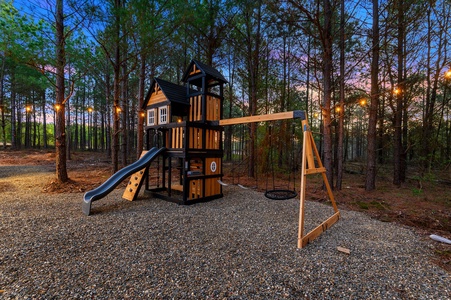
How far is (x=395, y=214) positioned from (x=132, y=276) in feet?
21.0

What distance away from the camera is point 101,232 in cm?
368

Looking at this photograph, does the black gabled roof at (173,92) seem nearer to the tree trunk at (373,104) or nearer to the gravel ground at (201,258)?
the gravel ground at (201,258)

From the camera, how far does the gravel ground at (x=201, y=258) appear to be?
7.29ft

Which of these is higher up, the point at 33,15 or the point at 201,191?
the point at 33,15

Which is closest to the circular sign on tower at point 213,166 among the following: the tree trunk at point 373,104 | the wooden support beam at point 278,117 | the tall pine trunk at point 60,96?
the wooden support beam at point 278,117

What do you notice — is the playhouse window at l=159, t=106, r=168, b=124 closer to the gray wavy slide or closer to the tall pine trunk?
the gray wavy slide

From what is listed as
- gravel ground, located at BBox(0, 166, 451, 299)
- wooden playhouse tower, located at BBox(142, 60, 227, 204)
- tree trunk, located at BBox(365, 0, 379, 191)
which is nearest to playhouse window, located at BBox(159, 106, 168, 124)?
wooden playhouse tower, located at BBox(142, 60, 227, 204)

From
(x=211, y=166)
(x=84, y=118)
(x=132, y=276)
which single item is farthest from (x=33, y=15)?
(x=84, y=118)

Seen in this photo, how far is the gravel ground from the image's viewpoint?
2.22 m

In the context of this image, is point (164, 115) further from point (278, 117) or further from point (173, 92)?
point (278, 117)

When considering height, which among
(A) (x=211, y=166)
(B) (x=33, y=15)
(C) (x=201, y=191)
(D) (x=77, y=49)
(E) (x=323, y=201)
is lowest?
(E) (x=323, y=201)

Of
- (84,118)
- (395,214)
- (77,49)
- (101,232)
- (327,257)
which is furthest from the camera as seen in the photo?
(84,118)

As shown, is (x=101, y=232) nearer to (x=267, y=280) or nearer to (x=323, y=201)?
(x=267, y=280)

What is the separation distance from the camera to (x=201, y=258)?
289cm
